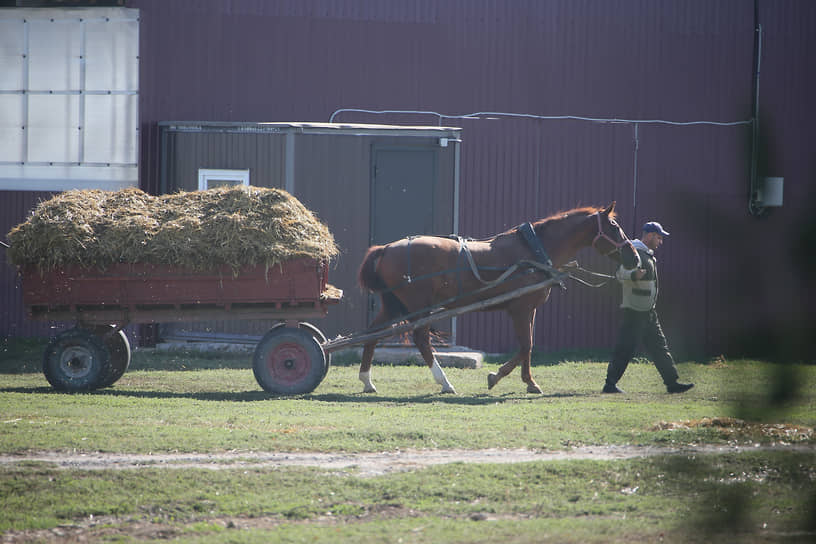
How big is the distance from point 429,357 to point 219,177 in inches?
229

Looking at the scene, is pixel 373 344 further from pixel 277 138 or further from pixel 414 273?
pixel 277 138

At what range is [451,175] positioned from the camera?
1413 centimetres

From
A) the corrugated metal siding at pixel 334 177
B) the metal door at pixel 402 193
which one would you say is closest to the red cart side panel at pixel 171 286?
the corrugated metal siding at pixel 334 177

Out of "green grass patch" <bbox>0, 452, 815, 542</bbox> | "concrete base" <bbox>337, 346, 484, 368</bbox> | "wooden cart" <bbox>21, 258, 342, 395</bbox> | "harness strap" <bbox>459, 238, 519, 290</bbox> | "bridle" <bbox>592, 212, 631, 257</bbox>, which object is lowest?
"concrete base" <bbox>337, 346, 484, 368</bbox>

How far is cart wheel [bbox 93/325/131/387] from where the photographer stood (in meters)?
9.92

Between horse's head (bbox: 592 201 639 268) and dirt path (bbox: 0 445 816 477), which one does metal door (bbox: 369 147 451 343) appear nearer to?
horse's head (bbox: 592 201 639 268)

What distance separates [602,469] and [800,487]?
497cm

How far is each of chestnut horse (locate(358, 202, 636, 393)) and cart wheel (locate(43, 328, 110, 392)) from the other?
9.68ft

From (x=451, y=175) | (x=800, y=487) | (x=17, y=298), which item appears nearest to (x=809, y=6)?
(x=800, y=487)

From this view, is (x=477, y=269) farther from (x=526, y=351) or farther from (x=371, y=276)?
(x=371, y=276)

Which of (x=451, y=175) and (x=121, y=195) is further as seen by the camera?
(x=451, y=175)

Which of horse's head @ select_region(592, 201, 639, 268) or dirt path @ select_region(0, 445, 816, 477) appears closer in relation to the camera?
dirt path @ select_region(0, 445, 816, 477)

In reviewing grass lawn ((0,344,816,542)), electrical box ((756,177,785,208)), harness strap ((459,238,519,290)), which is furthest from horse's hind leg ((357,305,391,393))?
electrical box ((756,177,785,208))

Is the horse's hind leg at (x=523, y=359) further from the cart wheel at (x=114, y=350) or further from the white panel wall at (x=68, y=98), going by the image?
the white panel wall at (x=68, y=98)
